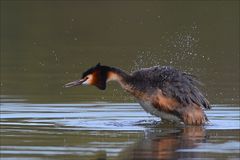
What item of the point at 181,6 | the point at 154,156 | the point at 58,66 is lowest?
the point at 154,156

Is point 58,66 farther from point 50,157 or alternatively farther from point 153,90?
point 50,157

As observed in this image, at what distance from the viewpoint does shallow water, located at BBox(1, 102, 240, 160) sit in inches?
518

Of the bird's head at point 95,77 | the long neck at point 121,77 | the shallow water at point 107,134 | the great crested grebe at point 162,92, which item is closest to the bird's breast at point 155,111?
the great crested grebe at point 162,92

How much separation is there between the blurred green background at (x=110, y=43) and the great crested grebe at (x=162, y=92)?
2592 millimetres

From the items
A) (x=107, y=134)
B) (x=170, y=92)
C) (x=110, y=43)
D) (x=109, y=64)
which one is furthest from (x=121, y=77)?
(x=110, y=43)

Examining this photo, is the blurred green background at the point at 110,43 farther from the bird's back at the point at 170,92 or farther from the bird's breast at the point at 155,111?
the bird's breast at the point at 155,111

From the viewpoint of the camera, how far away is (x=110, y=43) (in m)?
32.4

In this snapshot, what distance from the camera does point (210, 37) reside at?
34.0m

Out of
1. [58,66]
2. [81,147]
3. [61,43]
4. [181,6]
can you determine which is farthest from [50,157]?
[181,6]

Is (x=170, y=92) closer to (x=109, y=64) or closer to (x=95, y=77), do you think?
(x=95, y=77)

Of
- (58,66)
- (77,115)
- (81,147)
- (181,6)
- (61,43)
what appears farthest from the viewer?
(181,6)

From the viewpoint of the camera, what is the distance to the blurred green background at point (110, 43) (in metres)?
21.6

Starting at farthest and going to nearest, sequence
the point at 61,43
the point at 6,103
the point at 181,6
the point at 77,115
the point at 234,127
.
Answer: the point at 181,6
the point at 61,43
the point at 6,103
the point at 77,115
the point at 234,127

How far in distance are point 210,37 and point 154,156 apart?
21367 millimetres
